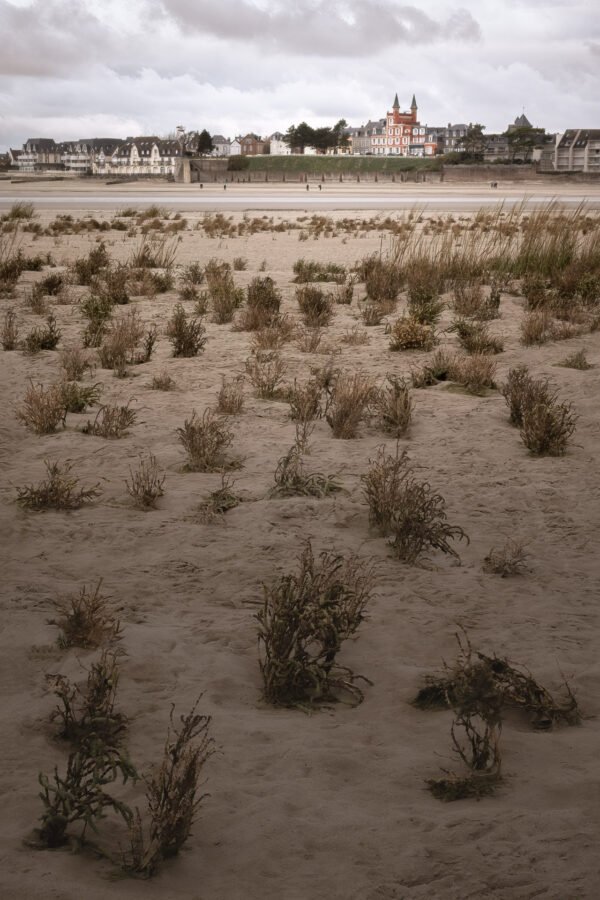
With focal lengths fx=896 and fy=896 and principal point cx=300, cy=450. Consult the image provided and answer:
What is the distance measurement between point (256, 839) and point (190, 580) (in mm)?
2000

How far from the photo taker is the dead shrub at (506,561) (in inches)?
183

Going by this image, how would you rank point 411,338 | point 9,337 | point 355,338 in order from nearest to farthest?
point 9,337
point 411,338
point 355,338

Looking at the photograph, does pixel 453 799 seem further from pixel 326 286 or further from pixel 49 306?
pixel 326 286

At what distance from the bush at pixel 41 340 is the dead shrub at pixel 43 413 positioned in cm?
268

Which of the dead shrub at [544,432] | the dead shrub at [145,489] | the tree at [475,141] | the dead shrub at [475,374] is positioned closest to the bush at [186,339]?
the dead shrub at [475,374]

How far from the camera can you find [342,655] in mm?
3914

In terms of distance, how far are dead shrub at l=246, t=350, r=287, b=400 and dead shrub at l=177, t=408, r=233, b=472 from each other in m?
1.55

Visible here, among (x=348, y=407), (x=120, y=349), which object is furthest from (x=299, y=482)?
(x=120, y=349)

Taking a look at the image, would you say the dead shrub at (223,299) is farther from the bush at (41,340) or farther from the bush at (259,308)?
the bush at (41,340)

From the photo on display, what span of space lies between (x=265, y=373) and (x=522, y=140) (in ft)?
438

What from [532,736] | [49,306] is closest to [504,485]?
[532,736]

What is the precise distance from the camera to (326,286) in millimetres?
15055

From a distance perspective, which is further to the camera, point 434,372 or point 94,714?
point 434,372

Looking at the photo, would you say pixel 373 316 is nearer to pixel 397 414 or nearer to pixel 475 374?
pixel 475 374
